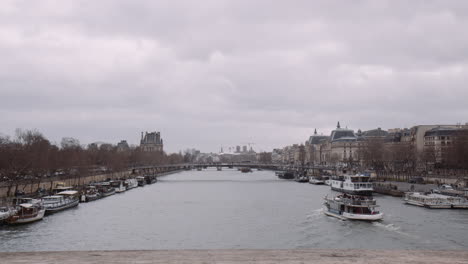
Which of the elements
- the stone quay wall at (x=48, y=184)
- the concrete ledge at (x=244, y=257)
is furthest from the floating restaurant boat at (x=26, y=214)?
the concrete ledge at (x=244, y=257)

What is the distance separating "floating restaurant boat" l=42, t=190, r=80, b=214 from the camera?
4778 cm

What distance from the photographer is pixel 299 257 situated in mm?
13773

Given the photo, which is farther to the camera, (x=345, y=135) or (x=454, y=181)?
(x=345, y=135)

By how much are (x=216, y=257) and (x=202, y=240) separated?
19.4 m

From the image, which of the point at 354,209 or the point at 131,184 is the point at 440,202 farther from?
the point at 131,184

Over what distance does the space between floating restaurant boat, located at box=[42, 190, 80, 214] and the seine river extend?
1.01m

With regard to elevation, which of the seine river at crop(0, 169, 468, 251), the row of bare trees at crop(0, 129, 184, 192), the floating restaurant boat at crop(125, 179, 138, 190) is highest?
the row of bare trees at crop(0, 129, 184, 192)

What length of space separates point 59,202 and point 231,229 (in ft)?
69.0

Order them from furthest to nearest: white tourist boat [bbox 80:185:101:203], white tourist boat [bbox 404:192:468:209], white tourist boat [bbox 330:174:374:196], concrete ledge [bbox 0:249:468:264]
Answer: white tourist boat [bbox 330:174:374:196], white tourist boat [bbox 80:185:101:203], white tourist boat [bbox 404:192:468:209], concrete ledge [bbox 0:249:468:264]

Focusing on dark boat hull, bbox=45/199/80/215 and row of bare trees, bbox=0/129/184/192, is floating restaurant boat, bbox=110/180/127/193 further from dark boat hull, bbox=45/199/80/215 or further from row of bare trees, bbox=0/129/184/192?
dark boat hull, bbox=45/199/80/215

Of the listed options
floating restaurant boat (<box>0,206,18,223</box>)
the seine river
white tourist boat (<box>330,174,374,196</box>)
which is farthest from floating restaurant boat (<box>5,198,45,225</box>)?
white tourist boat (<box>330,174,374,196</box>)

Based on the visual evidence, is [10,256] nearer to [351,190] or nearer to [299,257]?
[299,257]

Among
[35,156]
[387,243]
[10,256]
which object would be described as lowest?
[387,243]

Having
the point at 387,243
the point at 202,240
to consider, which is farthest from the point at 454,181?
the point at 202,240
